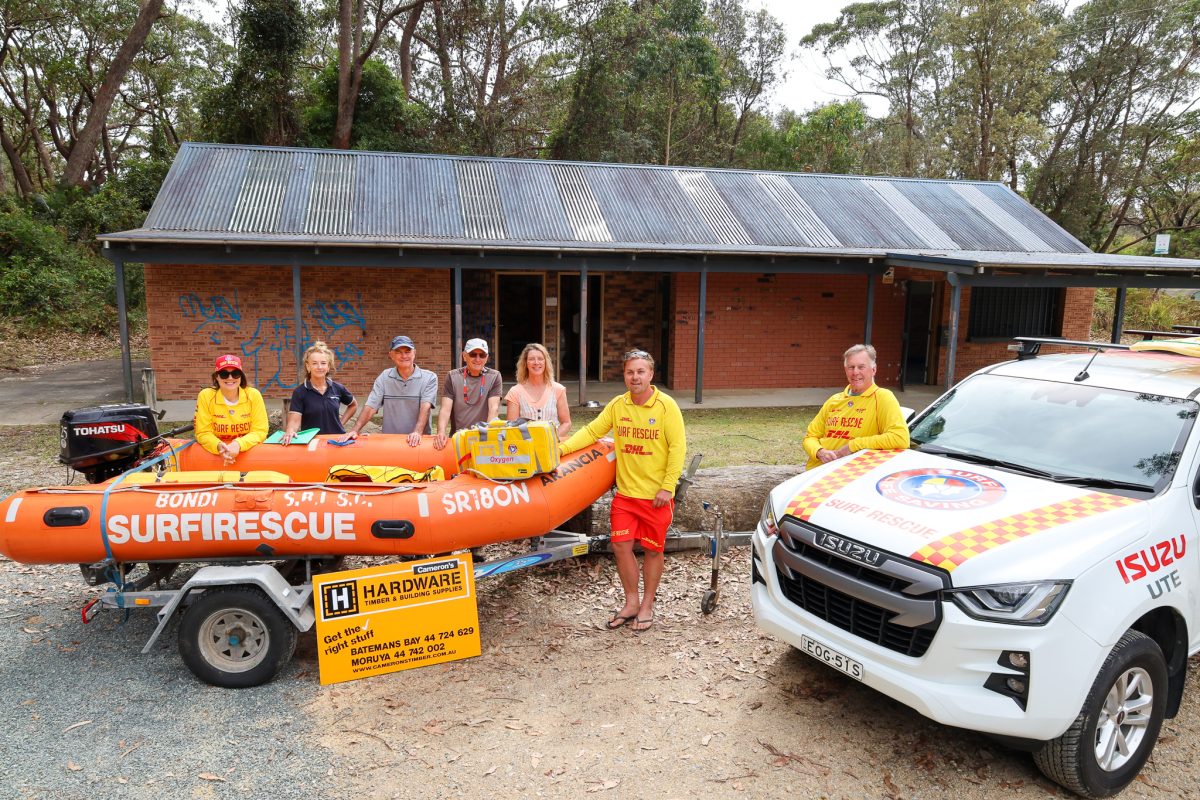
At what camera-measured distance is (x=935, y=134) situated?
102ft

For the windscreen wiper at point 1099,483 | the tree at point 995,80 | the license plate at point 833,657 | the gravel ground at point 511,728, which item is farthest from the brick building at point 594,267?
the tree at point 995,80

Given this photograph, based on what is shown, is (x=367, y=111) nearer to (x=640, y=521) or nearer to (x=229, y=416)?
(x=229, y=416)

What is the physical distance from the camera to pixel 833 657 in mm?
3408

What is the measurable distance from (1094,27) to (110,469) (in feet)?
108

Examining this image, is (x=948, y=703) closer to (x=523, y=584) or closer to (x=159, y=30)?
(x=523, y=584)

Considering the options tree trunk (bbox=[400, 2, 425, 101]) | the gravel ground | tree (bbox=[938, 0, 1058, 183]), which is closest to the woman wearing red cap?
the gravel ground

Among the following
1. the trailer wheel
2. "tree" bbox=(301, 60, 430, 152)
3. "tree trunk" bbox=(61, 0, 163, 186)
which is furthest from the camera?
"tree" bbox=(301, 60, 430, 152)

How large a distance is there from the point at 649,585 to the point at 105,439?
11.3ft

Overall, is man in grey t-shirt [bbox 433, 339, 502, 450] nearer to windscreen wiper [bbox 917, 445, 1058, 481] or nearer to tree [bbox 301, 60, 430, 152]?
windscreen wiper [bbox 917, 445, 1058, 481]

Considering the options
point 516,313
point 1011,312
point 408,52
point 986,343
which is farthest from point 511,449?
point 408,52

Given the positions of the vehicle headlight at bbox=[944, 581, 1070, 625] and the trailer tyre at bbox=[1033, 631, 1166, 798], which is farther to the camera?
the trailer tyre at bbox=[1033, 631, 1166, 798]

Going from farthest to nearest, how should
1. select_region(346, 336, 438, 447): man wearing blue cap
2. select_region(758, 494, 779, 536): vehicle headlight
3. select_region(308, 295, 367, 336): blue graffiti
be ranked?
select_region(308, 295, 367, 336): blue graffiti, select_region(346, 336, 438, 447): man wearing blue cap, select_region(758, 494, 779, 536): vehicle headlight

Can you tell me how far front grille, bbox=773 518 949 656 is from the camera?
10.2 ft

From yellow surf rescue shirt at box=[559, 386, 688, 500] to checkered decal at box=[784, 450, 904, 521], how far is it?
2.67ft
